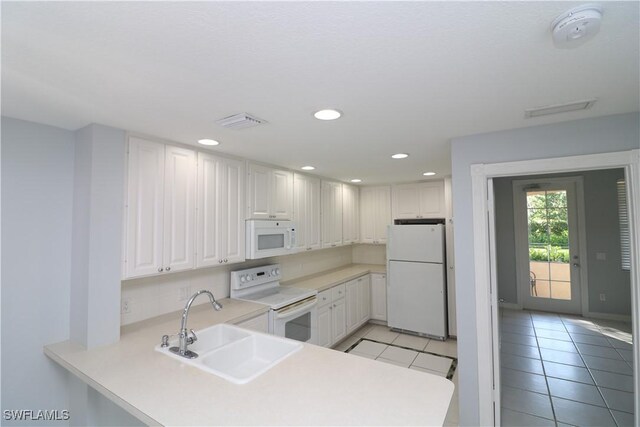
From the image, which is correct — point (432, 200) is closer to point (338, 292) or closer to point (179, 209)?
point (338, 292)

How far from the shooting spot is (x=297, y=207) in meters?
3.76

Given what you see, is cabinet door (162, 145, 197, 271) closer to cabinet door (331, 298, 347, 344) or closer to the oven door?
the oven door

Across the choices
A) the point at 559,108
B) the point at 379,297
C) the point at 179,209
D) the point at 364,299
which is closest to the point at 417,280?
the point at 379,297

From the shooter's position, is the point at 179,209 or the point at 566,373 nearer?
the point at 179,209

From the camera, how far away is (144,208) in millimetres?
2180

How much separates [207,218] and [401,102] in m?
1.89

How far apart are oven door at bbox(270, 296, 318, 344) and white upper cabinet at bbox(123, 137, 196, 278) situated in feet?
3.23

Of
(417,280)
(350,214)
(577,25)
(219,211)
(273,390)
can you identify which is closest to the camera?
(577,25)

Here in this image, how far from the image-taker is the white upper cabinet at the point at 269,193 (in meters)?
3.09

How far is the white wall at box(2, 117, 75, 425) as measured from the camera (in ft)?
5.90

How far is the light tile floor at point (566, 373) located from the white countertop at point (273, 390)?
184cm

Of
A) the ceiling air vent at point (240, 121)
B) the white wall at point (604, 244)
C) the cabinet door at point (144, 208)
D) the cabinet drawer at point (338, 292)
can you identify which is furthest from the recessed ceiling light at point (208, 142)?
the white wall at point (604, 244)

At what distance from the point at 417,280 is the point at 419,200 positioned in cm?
127

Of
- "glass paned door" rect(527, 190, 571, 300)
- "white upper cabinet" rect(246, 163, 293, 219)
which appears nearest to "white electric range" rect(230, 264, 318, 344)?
"white upper cabinet" rect(246, 163, 293, 219)
